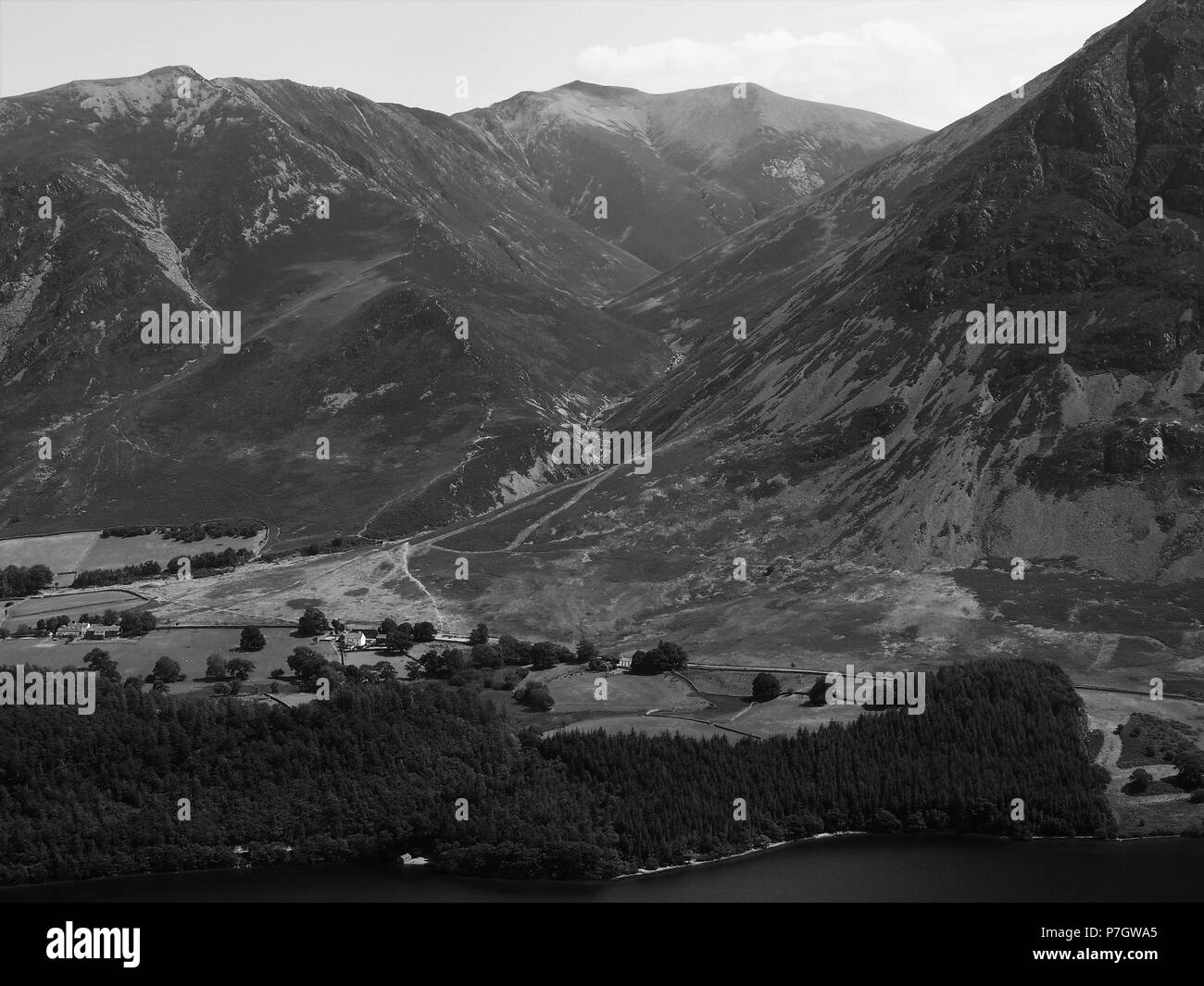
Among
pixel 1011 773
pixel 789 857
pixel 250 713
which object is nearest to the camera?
pixel 789 857

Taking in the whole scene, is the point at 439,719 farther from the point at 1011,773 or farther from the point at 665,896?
the point at 1011,773

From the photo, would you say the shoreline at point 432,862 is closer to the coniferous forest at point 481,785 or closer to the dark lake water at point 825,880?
the dark lake water at point 825,880

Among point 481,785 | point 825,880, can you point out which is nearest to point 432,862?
point 481,785

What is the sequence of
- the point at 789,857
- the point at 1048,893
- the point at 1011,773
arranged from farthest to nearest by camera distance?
the point at 1011,773
the point at 789,857
the point at 1048,893

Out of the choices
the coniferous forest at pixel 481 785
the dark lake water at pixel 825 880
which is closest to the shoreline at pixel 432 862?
the dark lake water at pixel 825 880

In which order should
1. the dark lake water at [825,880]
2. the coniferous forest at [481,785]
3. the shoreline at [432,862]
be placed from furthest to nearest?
the coniferous forest at [481,785] < the shoreline at [432,862] < the dark lake water at [825,880]

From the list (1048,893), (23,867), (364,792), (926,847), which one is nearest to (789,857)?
(926,847)

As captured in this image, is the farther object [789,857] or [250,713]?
[250,713]

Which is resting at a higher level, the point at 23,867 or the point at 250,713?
the point at 250,713
